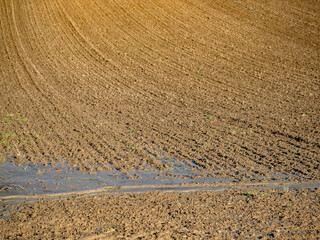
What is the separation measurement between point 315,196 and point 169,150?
12.0 ft

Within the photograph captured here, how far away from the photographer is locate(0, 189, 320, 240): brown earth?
5875 millimetres

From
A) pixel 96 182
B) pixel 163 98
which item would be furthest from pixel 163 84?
pixel 96 182

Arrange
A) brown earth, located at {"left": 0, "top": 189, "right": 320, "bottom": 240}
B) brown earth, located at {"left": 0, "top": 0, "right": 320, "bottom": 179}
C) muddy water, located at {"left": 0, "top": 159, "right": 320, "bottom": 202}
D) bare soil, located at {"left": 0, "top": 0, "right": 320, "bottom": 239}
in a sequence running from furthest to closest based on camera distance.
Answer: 1. brown earth, located at {"left": 0, "top": 0, "right": 320, "bottom": 179}
2. muddy water, located at {"left": 0, "top": 159, "right": 320, "bottom": 202}
3. bare soil, located at {"left": 0, "top": 0, "right": 320, "bottom": 239}
4. brown earth, located at {"left": 0, "top": 189, "right": 320, "bottom": 240}

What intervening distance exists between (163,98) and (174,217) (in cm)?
924

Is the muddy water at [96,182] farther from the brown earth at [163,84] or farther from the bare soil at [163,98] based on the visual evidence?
the brown earth at [163,84]

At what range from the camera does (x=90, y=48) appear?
72.2 ft

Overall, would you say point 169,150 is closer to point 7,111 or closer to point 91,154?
point 91,154

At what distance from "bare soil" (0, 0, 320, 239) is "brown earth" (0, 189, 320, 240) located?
34 millimetres

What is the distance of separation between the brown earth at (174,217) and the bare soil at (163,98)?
0.11 feet

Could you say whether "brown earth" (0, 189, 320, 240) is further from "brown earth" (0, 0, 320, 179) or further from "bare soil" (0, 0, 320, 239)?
"brown earth" (0, 0, 320, 179)

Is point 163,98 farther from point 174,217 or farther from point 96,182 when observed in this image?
point 174,217

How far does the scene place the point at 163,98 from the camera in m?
15.4

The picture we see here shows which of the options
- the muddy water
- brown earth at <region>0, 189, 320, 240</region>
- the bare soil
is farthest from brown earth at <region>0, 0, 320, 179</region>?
brown earth at <region>0, 189, 320, 240</region>

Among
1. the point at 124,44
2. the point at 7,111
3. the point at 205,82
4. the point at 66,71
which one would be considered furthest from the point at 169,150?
the point at 124,44
